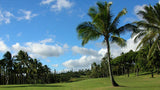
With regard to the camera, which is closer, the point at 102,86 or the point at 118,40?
the point at 118,40

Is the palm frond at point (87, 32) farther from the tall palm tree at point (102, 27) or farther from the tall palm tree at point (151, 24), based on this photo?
the tall palm tree at point (151, 24)

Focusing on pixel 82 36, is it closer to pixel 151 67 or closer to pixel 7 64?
pixel 151 67

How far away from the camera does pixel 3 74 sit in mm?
57469

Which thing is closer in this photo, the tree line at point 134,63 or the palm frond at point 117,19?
the palm frond at point 117,19

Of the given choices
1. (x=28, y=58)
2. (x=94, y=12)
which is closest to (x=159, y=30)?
(x=94, y=12)

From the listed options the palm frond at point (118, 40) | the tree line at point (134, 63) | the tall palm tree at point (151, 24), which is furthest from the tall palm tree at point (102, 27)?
the tree line at point (134, 63)

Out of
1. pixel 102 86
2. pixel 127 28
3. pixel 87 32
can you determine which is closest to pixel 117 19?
pixel 127 28

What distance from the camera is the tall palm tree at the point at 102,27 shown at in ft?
53.6

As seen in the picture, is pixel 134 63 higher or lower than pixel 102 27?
lower

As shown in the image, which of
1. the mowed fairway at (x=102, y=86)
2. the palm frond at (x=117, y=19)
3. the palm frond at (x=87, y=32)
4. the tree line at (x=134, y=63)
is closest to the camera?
the mowed fairway at (x=102, y=86)

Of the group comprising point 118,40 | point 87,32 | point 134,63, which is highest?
point 87,32

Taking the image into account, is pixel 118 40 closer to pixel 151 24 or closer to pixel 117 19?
pixel 117 19

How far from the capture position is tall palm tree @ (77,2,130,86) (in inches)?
643

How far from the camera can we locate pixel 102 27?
1697 centimetres
